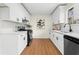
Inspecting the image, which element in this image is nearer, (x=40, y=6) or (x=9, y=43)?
(x=9, y=43)

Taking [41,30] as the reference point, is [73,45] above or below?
above

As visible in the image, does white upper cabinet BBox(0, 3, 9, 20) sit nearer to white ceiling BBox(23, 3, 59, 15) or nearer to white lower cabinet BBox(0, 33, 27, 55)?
white lower cabinet BBox(0, 33, 27, 55)

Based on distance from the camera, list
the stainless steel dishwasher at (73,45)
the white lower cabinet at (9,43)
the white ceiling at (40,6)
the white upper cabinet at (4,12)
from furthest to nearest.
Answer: the white ceiling at (40,6) < the white upper cabinet at (4,12) < the white lower cabinet at (9,43) < the stainless steel dishwasher at (73,45)

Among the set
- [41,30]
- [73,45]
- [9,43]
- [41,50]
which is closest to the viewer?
[73,45]

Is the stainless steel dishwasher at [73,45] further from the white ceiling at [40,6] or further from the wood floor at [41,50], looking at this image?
the white ceiling at [40,6]

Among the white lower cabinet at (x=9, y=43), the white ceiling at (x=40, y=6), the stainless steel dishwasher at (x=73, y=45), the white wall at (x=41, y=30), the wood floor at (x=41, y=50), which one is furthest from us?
the white wall at (x=41, y=30)

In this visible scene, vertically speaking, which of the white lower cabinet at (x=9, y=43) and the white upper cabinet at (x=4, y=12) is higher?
the white upper cabinet at (x=4, y=12)

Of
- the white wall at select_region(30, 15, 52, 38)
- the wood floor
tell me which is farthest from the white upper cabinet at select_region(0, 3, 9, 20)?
the white wall at select_region(30, 15, 52, 38)

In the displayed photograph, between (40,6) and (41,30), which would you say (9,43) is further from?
(41,30)

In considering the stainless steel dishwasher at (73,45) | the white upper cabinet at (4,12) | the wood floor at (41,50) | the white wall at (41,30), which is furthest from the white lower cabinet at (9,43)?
the white wall at (41,30)

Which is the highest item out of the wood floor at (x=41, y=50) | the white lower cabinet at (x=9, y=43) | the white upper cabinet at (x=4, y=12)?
the white upper cabinet at (x=4, y=12)

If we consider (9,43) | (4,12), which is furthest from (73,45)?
(4,12)
